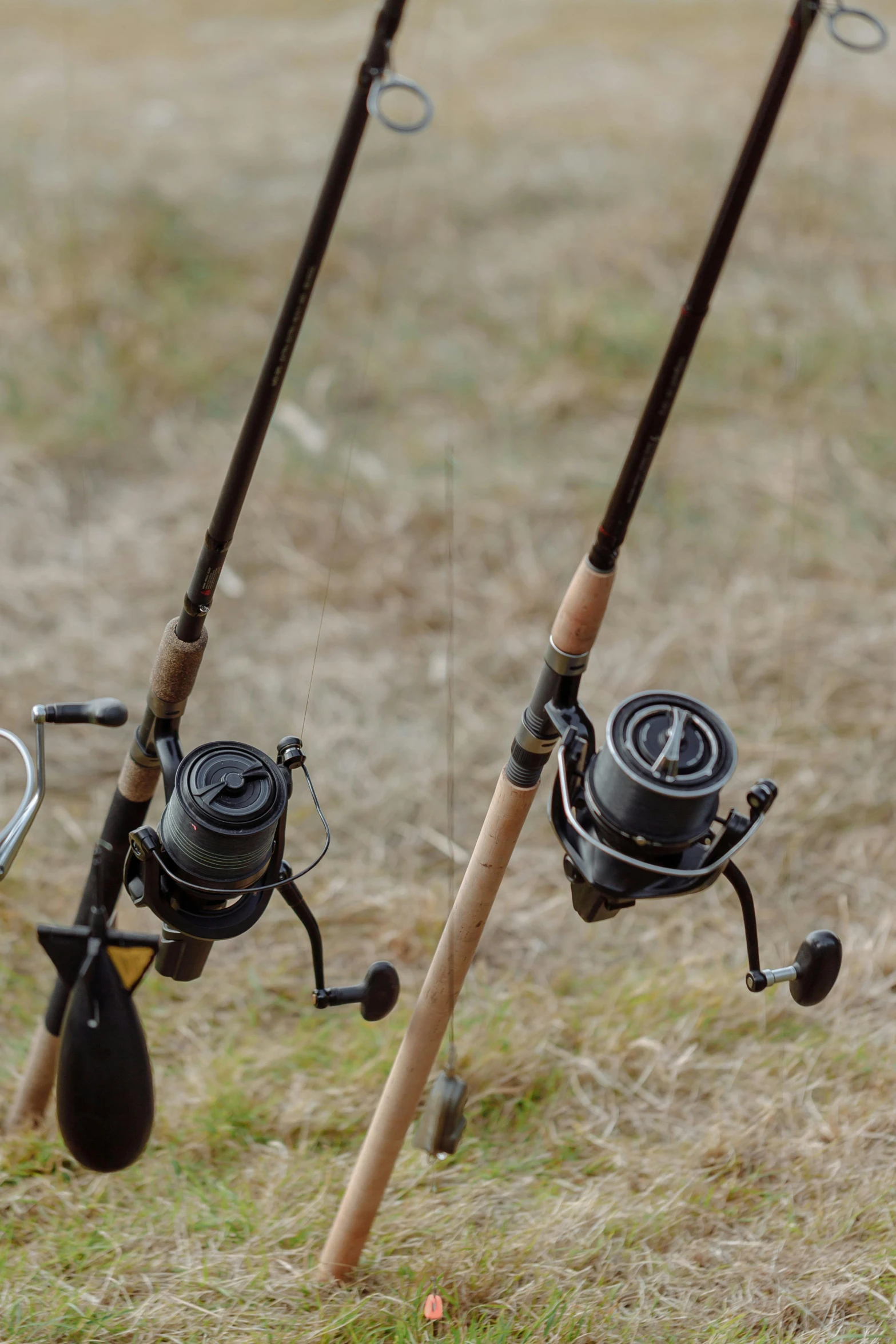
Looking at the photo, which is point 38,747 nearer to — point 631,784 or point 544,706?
point 544,706

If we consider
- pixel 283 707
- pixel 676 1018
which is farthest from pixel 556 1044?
pixel 283 707

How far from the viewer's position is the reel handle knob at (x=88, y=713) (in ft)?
5.99

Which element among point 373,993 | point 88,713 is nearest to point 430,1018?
point 373,993

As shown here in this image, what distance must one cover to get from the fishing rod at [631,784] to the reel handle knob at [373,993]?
0.06 metres

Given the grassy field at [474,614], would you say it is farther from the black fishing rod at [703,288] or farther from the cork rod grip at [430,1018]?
the black fishing rod at [703,288]

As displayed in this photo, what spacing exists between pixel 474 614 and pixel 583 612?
260 centimetres

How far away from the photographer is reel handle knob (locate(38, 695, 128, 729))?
1826 millimetres

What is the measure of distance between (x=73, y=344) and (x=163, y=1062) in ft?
11.7

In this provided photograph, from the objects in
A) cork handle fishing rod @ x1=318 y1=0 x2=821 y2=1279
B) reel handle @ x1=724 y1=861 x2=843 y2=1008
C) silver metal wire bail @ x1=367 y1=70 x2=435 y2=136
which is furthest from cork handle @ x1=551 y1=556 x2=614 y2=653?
silver metal wire bail @ x1=367 y1=70 x2=435 y2=136

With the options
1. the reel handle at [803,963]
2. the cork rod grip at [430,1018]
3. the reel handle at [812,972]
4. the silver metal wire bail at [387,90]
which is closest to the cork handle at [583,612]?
the cork rod grip at [430,1018]

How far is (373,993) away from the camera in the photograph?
176 centimetres

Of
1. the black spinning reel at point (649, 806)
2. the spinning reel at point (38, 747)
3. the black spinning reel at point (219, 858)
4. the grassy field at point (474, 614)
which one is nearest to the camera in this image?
the black spinning reel at point (649, 806)

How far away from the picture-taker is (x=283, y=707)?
3.81 m

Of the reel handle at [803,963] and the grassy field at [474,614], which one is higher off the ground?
the reel handle at [803,963]
